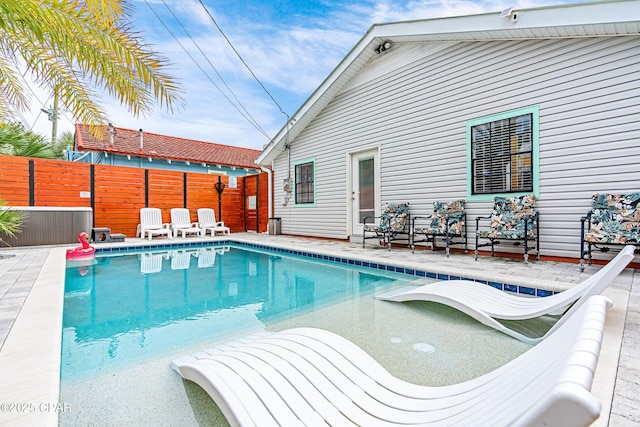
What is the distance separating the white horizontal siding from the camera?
4.45 meters

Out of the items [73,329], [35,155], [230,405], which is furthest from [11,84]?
[35,155]

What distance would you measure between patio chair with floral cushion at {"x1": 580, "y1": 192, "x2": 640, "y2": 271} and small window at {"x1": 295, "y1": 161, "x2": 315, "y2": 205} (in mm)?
6287

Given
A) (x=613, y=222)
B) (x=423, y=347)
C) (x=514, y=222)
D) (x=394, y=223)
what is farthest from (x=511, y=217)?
(x=423, y=347)

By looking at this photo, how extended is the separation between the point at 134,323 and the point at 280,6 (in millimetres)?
10244

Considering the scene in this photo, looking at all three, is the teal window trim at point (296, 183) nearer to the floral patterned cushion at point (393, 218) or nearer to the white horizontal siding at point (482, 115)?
the white horizontal siding at point (482, 115)

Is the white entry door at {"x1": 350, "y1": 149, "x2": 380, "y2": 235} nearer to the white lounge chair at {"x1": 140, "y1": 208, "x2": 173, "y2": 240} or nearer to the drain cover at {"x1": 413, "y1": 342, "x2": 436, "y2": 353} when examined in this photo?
the white lounge chair at {"x1": 140, "y1": 208, "x2": 173, "y2": 240}

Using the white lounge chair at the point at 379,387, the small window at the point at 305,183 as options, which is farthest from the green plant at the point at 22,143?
the white lounge chair at the point at 379,387

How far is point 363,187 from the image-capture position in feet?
26.5

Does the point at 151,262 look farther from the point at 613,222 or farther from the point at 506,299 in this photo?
the point at 613,222

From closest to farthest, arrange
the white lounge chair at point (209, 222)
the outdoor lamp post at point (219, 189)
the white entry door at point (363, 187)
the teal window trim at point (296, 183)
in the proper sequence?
the white entry door at point (363, 187), the teal window trim at point (296, 183), the white lounge chair at point (209, 222), the outdoor lamp post at point (219, 189)

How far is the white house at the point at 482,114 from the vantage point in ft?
14.5

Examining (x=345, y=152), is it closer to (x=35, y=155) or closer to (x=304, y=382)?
(x=304, y=382)

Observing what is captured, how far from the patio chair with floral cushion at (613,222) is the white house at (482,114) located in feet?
0.96

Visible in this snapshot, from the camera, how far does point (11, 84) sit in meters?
4.06
